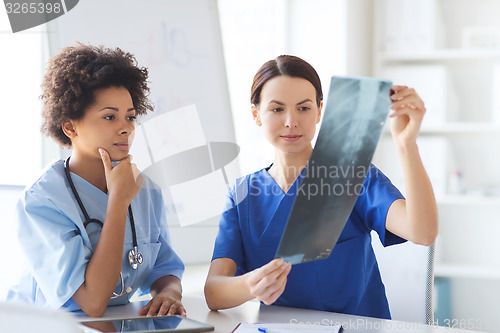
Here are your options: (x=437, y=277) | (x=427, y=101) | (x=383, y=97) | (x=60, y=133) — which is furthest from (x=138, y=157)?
(x=437, y=277)

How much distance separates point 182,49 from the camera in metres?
2.22

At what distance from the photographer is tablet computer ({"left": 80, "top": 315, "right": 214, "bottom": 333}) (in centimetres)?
95

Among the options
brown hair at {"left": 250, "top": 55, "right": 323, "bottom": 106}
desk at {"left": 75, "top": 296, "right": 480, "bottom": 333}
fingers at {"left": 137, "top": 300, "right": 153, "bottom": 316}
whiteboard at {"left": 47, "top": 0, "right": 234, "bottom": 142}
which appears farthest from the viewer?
whiteboard at {"left": 47, "top": 0, "right": 234, "bottom": 142}

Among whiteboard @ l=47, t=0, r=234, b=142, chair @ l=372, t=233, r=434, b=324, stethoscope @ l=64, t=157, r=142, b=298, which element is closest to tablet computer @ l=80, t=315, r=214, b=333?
stethoscope @ l=64, t=157, r=142, b=298

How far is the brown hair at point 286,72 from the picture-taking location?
124cm

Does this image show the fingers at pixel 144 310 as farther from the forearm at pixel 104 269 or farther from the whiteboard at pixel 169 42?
the whiteboard at pixel 169 42

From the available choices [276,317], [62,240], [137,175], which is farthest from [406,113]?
[62,240]

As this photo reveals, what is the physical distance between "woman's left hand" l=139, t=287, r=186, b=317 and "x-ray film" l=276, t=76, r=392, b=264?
30 cm

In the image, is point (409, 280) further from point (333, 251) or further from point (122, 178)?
point (122, 178)

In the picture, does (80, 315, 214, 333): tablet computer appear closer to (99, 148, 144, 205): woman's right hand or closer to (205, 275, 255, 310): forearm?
(205, 275, 255, 310): forearm

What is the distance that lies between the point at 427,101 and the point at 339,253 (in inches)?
68.5

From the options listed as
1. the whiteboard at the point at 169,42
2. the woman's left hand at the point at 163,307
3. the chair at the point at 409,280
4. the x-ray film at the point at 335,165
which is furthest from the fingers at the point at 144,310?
the whiteboard at the point at 169,42

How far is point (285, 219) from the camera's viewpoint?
126cm

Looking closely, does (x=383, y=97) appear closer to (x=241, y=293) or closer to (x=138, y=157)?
(x=241, y=293)
